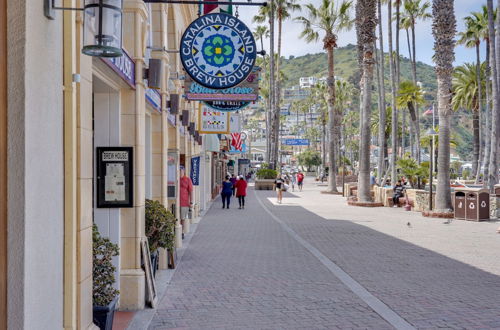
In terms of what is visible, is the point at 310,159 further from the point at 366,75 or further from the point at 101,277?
the point at 101,277

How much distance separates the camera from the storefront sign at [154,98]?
8.61m

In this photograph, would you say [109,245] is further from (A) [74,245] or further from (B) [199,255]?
(B) [199,255]

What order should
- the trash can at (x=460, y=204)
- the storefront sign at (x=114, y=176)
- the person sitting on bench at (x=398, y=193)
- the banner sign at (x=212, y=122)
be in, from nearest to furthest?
the storefront sign at (x=114, y=176), the trash can at (x=460, y=204), the banner sign at (x=212, y=122), the person sitting on bench at (x=398, y=193)

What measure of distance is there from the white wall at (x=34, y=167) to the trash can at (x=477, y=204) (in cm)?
1825

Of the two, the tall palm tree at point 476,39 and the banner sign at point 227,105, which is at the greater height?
the tall palm tree at point 476,39

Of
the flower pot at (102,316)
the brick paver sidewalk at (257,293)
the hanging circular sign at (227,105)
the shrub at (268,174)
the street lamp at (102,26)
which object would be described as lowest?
the brick paver sidewalk at (257,293)

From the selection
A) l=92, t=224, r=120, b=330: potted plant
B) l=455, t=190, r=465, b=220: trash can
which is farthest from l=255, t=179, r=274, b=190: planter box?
l=92, t=224, r=120, b=330: potted plant

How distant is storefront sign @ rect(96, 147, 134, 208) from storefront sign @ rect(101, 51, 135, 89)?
0.91 m

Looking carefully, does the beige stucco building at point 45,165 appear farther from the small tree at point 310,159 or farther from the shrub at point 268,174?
the small tree at point 310,159

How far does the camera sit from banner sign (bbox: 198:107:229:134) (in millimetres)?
21266

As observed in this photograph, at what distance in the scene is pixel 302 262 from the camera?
11.2 meters

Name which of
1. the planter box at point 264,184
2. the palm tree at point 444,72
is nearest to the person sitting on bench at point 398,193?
the palm tree at point 444,72

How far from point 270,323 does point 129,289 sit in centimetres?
202

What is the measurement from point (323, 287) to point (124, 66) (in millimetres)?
4570
